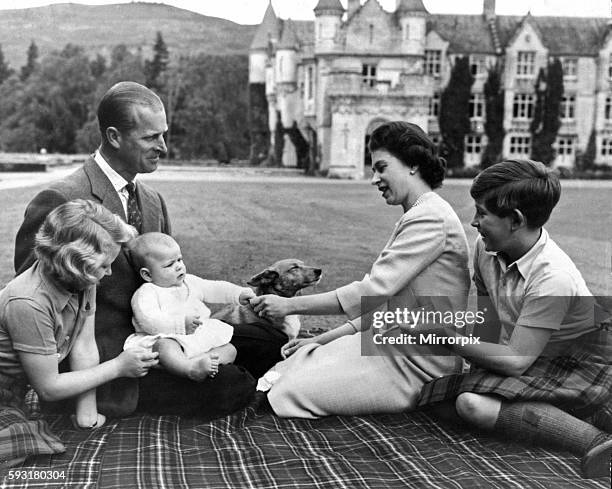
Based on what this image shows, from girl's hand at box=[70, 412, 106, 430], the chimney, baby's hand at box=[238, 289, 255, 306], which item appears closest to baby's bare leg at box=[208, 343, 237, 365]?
baby's hand at box=[238, 289, 255, 306]

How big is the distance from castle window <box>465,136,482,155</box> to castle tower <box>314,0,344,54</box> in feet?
3.97

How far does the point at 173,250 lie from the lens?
11.1 ft

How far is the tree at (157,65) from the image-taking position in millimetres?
4598

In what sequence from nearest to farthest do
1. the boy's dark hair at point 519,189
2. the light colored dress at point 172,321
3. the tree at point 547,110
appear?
the boy's dark hair at point 519,189 < the light colored dress at point 172,321 < the tree at point 547,110

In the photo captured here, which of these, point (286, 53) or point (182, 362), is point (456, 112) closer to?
point (286, 53)

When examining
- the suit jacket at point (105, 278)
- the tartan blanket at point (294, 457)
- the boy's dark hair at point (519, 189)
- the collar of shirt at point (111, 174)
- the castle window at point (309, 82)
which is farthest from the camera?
the castle window at point (309, 82)

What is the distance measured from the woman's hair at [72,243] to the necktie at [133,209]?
2.07ft

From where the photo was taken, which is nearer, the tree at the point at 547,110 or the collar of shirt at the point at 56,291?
the collar of shirt at the point at 56,291

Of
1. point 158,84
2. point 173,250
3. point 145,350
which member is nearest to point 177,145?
point 158,84

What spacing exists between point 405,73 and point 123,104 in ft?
7.30

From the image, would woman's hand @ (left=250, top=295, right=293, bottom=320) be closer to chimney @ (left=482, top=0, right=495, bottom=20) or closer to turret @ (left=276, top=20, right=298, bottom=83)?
turret @ (left=276, top=20, right=298, bottom=83)

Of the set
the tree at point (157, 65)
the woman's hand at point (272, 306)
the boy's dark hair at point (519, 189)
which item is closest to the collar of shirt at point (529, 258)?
the boy's dark hair at point (519, 189)

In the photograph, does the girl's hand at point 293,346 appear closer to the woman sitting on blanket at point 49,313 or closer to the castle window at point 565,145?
the woman sitting on blanket at point 49,313

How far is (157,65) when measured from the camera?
4.63m
